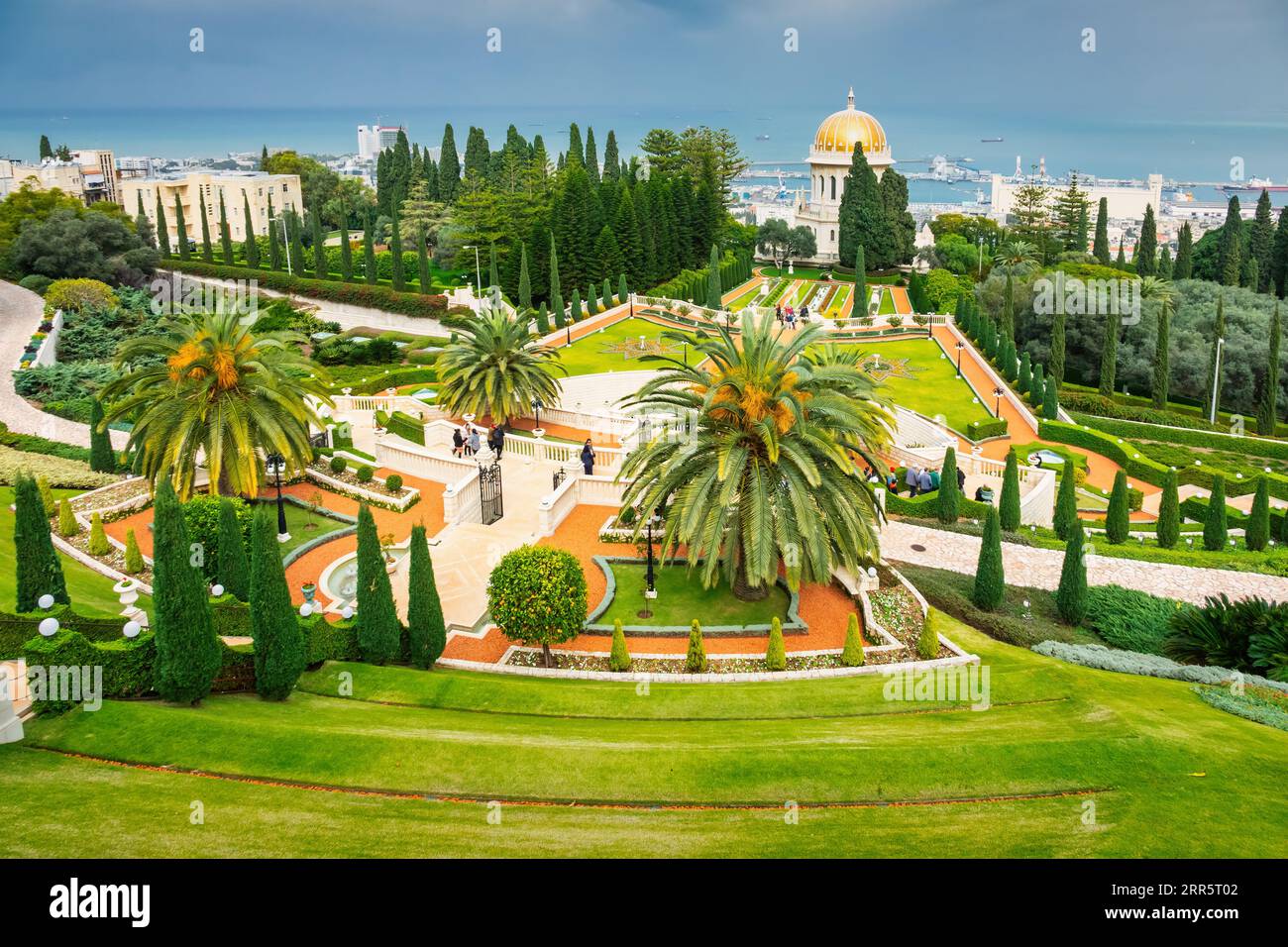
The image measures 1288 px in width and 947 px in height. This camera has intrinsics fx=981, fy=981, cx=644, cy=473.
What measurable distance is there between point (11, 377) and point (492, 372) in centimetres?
2934

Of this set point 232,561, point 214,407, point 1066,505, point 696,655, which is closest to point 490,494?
point 214,407

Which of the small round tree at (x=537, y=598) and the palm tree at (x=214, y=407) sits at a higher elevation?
the palm tree at (x=214, y=407)

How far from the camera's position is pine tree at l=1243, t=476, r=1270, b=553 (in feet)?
105

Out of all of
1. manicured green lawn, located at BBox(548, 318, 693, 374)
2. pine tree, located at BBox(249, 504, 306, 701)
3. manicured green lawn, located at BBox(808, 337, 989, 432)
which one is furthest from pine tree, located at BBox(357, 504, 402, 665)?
manicured green lawn, located at BBox(548, 318, 693, 374)

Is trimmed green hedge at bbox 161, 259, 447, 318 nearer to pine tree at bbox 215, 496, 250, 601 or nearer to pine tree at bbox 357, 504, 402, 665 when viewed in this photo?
pine tree at bbox 215, 496, 250, 601

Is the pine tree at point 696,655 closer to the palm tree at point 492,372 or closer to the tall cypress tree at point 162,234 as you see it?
the palm tree at point 492,372

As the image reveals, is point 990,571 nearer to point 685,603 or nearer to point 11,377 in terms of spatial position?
point 685,603

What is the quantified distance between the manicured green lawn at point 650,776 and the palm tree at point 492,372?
20799mm

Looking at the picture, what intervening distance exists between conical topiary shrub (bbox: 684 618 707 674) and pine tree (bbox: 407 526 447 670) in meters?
5.40

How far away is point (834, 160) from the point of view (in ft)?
341

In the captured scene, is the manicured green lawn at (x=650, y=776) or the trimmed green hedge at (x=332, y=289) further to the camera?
the trimmed green hedge at (x=332, y=289)

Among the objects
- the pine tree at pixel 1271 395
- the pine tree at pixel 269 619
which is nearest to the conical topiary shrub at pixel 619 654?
the pine tree at pixel 269 619

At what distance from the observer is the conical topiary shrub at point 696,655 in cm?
2177

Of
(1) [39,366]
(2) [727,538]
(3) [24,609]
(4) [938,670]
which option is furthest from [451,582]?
(1) [39,366]
